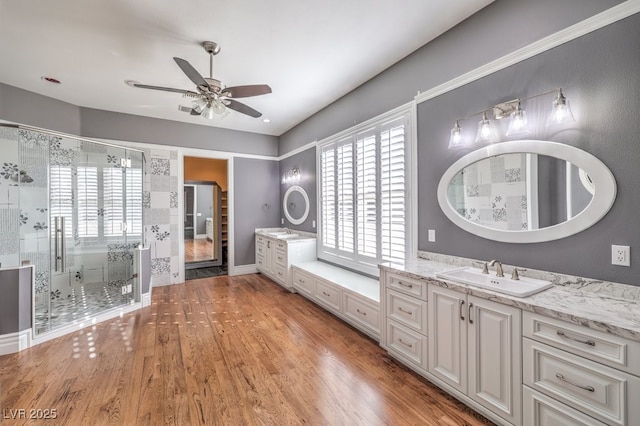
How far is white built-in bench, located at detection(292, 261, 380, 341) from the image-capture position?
9.91 ft

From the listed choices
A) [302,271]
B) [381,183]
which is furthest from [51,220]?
[381,183]

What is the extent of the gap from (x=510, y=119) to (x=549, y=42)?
0.55 metres

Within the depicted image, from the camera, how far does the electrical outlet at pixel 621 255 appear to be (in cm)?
164

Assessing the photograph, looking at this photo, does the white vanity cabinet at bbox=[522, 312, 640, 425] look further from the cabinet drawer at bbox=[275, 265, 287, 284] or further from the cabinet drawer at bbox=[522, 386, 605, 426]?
the cabinet drawer at bbox=[275, 265, 287, 284]

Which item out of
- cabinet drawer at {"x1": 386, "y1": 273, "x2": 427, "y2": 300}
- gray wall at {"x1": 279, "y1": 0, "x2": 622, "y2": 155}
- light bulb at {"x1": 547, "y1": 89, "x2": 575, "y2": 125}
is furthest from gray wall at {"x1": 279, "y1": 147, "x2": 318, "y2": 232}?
light bulb at {"x1": 547, "y1": 89, "x2": 575, "y2": 125}

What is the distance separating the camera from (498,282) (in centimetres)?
208

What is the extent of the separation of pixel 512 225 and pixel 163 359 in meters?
3.34

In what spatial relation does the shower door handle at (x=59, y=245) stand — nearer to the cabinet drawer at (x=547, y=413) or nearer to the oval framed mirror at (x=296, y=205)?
the oval framed mirror at (x=296, y=205)

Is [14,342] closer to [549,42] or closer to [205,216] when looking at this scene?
[205,216]

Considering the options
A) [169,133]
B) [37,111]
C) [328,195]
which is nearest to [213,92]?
[328,195]

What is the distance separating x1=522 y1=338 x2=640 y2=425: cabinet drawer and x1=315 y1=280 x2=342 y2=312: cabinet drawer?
2.14m

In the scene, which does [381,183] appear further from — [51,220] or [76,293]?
[76,293]

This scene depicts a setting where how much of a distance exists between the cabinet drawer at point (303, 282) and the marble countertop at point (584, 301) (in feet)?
7.54

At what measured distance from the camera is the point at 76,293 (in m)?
3.95
